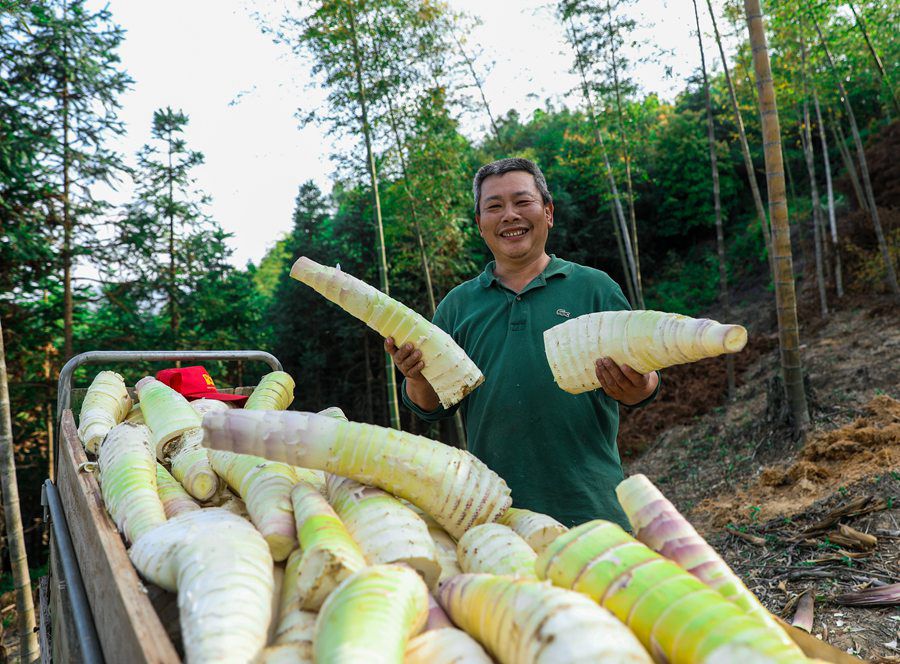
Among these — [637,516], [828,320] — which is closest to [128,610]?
[637,516]

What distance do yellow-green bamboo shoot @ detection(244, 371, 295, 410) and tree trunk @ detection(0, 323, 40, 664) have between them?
15.3ft

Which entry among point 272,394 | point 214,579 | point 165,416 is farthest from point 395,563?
point 272,394

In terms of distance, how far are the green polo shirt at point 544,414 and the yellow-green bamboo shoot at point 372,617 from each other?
1.45 m

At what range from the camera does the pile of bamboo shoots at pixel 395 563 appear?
842 mm

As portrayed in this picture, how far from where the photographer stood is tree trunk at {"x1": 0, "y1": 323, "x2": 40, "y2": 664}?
569cm

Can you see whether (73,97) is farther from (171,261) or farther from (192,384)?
(192,384)

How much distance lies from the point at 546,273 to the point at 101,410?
1927mm

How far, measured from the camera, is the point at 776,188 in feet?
19.2

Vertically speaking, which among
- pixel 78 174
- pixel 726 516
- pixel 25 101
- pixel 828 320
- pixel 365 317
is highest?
pixel 25 101

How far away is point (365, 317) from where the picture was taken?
210 cm

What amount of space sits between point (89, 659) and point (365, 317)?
4.05 ft

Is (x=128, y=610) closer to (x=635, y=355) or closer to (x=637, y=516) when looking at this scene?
(x=637, y=516)

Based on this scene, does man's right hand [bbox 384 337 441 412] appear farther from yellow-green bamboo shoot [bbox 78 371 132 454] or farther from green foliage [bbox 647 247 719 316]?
green foliage [bbox 647 247 719 316]

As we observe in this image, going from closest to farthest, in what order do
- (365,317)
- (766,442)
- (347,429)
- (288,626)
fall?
1. (288,626)
2. (347,429)
3. (365,317)
4. (766,442)
